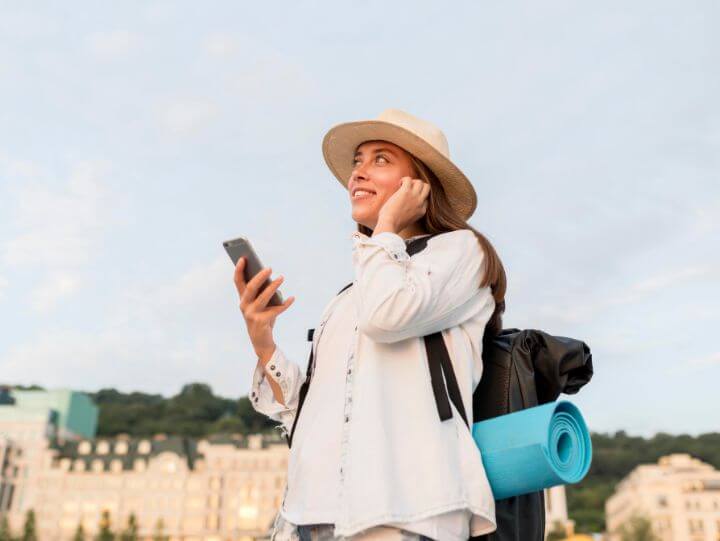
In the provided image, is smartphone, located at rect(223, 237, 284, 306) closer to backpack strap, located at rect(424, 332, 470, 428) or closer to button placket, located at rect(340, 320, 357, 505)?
button placket, located at rect(340, 320, 357, 505)

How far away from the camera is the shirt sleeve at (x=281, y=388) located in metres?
2.42

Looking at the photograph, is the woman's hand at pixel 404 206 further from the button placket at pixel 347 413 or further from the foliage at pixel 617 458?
the foliage at pixel 617 458

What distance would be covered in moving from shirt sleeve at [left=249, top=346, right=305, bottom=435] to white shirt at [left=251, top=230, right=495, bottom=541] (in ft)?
0.99

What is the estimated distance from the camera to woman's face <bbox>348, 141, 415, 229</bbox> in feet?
7.60

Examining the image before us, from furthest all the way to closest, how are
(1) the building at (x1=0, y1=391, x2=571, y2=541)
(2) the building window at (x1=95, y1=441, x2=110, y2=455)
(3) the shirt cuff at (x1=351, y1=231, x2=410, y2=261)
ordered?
(2) the building window at (x1=95, y1=441, x2=110, y2=455), (1) the building at (x1=0, y1=391, x2=571, y2=541), (3) the shirt cuff at (x1=351, y1=231, x2=410, y2=261)

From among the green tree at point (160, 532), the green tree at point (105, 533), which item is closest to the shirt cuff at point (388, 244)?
the green tree at point (105, 533)

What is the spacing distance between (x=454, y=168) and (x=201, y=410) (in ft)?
311

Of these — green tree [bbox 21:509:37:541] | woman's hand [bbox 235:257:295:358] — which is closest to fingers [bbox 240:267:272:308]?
woman's hand [bbox 235:257:295:358]

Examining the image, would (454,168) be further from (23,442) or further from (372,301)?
(23,442)

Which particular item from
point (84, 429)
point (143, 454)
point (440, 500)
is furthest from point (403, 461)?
point (84, 429)

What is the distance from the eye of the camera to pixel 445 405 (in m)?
1.81

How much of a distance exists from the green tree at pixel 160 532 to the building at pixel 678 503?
35004 mm

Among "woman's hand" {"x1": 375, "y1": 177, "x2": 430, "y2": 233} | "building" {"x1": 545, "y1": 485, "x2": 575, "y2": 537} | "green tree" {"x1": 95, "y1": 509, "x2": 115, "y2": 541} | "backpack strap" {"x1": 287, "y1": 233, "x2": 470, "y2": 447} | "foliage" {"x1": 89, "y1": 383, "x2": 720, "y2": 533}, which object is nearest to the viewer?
"backpack strap" {"x1": 287, "y1": 233, "x2": 470, "y2": 447}

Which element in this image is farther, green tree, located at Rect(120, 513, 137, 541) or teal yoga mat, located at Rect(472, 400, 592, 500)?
green tree, located at Rect(120, 513, 137, 541)
